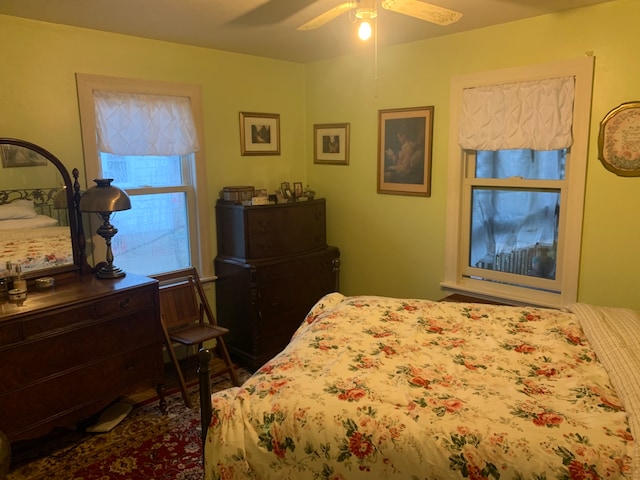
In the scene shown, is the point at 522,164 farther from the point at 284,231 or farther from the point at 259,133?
the point at 259,133

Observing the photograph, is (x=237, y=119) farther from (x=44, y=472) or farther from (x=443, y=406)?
(x=443, y=406)

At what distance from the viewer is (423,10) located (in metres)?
2.00

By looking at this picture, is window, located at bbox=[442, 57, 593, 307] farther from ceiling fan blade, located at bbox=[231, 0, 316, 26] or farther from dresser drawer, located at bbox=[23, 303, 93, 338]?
dresser drawer, located at bbox=[23, 303, 93, 338]

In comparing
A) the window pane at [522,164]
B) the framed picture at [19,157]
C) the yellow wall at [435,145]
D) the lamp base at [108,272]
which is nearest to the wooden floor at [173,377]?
the lamp base at [108,272]

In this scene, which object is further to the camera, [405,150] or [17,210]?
[405,150]

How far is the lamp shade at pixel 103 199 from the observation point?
2.77 metres

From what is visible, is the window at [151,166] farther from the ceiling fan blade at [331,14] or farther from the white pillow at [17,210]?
the ceiling fan blade at [331,14]

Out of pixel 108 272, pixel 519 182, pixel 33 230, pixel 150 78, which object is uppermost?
pixel 150 78

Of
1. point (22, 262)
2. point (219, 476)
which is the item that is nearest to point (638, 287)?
point (219, 476)

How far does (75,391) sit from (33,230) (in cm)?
95

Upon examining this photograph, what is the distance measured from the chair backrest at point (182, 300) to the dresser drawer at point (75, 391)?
1.57 feet

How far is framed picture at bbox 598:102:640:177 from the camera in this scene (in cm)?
260

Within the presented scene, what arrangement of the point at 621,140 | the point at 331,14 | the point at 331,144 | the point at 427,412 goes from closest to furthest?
1. the point at 427,412
2. the point at 331,14
3. the point at 621,140
4. the point at 331,144

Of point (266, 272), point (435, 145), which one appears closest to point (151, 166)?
point (266, 272)
